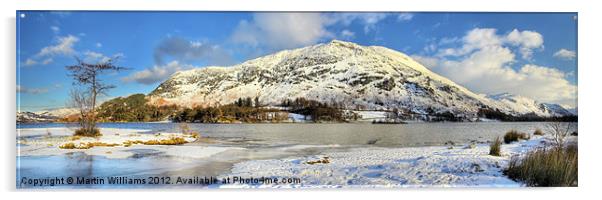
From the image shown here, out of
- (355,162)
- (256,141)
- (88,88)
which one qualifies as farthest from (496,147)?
(88,88)

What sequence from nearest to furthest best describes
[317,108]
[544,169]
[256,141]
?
[544,169]
[256,141]
[317,108]

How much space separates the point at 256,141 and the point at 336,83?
1.44m

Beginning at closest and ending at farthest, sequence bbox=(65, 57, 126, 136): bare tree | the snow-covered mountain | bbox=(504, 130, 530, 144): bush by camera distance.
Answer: bbox=(65, 57, 126, 136): bare tree
bbox=(504, 130, 530, 144): bush
the snow-covered mountain

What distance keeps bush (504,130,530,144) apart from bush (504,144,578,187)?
14.3 inches

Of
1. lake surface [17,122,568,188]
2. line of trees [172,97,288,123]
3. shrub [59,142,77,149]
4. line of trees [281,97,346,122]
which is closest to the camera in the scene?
lake surface [17,122,568,188]

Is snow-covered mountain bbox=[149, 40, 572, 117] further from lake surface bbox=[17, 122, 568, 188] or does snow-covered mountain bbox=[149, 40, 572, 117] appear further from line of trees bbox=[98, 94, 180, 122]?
lake surface bbox=[17, 122, 568, 188]

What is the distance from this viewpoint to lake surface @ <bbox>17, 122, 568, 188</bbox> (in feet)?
15.2

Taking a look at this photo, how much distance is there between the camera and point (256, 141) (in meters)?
5.29

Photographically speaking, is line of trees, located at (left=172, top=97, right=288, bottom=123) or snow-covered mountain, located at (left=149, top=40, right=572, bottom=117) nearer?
snow-covered mountain, located at (left=149, top=40, right=572, bottom=117)

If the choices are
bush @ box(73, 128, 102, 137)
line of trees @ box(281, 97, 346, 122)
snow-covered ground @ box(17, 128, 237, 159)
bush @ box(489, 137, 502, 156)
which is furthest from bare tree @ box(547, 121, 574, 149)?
bush @ box(73, 128, 102, 137)

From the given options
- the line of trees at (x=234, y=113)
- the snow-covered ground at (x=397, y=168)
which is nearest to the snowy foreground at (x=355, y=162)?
the snow-covered ground at (x=397, y=168)
